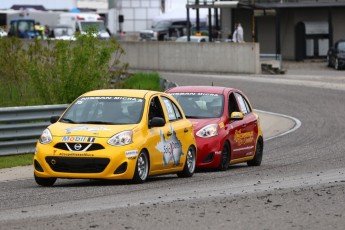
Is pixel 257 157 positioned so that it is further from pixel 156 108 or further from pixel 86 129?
pixel 86 129

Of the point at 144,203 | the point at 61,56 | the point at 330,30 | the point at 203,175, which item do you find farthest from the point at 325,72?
the point at 144,203

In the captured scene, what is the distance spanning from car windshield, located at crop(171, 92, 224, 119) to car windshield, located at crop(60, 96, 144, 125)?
3.13m

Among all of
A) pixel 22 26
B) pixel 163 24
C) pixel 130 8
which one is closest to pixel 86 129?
pixel 22 26

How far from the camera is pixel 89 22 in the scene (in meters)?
72.8

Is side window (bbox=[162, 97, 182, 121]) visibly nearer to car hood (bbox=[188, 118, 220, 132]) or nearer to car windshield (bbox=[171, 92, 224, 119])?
car hood (bbox=[188, 118, 220, 132])

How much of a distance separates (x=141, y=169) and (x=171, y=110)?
69.0 inches

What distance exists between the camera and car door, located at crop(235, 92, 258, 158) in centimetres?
1938

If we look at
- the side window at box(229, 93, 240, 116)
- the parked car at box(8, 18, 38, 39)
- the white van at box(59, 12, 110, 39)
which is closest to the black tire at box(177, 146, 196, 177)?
the side window at box(229, 93, 240, 116)

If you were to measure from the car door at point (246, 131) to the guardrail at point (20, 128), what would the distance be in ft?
12.5

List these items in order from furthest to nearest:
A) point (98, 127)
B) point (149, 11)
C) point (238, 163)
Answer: point (149, 11), point (238, 163), point (98, 127)

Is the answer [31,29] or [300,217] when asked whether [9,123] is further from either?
[31,29]

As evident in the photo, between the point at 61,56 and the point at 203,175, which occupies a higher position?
the point at 61,56

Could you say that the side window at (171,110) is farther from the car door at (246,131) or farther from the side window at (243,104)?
the side window at (243,104)

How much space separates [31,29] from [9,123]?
187ft
